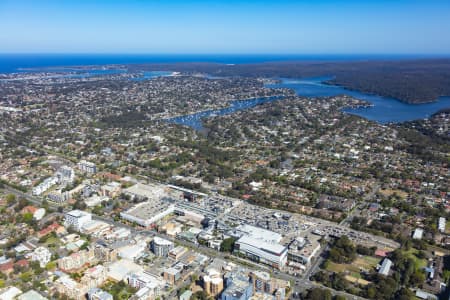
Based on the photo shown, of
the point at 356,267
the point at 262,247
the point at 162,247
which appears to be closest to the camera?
the point at 356,267

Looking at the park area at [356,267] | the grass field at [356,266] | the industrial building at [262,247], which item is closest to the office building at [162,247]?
the industrial building at [262,247]

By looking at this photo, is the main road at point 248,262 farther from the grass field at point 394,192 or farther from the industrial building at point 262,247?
the grass field at point 394,192

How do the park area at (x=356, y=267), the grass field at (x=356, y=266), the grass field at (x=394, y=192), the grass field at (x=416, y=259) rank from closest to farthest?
the park area at (x=356, y=267), the grass field at (x=356, y=266), the grass field at (x=416, y=259), the grass field at (x=394, y=192)

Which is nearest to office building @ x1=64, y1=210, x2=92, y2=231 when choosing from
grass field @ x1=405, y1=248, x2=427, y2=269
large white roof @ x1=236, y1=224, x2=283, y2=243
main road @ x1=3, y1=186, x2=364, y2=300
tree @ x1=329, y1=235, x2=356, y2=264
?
main road @ x1=3, y1=186, x2=364, y2=300

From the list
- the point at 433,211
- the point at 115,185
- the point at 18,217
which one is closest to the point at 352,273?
the point at 433,211

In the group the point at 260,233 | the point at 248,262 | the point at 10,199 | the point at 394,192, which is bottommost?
the point at 248,262

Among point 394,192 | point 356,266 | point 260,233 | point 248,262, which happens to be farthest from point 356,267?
point 394,192

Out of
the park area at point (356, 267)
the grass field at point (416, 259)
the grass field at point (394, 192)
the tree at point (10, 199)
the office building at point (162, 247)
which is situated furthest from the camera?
the grass field at point (394, 192)

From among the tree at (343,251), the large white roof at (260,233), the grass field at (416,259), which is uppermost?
the large white roof at (260,233)

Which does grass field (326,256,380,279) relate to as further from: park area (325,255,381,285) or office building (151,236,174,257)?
office building (151,236,174,257)

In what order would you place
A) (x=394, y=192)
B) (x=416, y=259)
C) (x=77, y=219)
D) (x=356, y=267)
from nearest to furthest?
(x=356, y=267) → (x=416, y=259) → (x=77, y=219) → (x=394, y=192)

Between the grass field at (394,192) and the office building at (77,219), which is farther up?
the office building at (77,219)

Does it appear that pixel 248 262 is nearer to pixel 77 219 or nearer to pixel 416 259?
pixel 416 259
